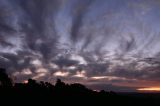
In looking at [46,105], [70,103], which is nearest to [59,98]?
[70,103]

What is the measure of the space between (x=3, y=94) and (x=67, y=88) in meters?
23.5

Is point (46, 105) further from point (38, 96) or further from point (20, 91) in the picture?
point (20, 91)

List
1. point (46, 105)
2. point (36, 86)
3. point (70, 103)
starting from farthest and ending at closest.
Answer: point (36, 86), point (70, 103), point (46, 105)

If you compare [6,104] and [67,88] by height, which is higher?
[67,88]

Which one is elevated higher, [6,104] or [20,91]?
[20,91]

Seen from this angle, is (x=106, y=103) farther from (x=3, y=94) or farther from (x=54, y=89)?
(x=3, y=94)

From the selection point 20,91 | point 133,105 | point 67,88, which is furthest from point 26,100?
point 133,105

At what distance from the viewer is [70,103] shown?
66.5 metres

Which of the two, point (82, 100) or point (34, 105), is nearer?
point (34, 105)

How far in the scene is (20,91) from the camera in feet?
228

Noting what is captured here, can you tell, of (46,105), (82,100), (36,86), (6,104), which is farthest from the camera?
(36,86)

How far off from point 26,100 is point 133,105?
3595 centimetres

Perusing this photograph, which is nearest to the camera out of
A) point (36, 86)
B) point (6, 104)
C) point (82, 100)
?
point (6, 104)

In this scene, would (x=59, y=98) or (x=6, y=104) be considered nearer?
(x=6, y=104)
